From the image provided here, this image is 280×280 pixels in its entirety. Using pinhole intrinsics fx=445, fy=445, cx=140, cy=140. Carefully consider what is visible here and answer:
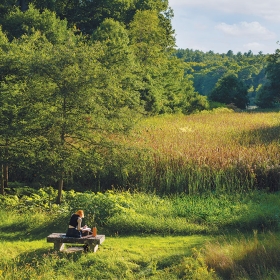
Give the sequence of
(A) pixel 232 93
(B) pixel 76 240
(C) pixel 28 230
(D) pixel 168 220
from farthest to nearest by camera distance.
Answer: (A) pixel 232 93 < (D) pixel 168 220 < (C) pixel 28 230 < (B) pixel 76 240

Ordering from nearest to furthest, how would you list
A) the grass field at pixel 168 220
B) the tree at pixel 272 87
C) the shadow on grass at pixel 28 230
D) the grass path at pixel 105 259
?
the grass path at pixel 105 259 < the grass field at pixel 168 220 < the shadow on grass at pixel 28 230 < the tree at pixel 272 87

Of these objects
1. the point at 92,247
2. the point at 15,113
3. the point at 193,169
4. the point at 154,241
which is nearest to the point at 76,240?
the point at 92,247

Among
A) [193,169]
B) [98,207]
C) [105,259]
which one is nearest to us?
[105,259]

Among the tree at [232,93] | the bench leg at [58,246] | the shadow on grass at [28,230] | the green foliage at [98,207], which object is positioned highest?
the tree at [232,93]

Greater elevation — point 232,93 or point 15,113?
point 15,113

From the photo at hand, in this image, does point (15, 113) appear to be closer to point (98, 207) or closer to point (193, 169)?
point (98, 207)

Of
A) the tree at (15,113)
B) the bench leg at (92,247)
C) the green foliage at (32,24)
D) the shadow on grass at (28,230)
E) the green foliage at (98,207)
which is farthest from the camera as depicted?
the green foliage at (32,24)

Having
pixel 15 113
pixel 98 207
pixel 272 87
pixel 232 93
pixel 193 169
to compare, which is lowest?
pixel 98 207

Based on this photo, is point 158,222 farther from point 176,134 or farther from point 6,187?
point 176,134

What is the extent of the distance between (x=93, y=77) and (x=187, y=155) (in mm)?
4716

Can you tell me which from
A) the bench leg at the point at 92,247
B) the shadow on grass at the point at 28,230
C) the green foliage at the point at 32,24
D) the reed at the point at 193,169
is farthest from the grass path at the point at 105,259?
the green foliage at the point at 32,24

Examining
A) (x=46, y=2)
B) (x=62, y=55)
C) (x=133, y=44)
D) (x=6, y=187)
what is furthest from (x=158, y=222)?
(x=46, y=2)

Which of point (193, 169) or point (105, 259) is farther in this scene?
point (193, 169)

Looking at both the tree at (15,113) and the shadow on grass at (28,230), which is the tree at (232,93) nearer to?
the tree at (15,113)
